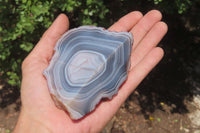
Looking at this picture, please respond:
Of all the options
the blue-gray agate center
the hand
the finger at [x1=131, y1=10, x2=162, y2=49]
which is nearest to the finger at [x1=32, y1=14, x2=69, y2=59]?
the hand

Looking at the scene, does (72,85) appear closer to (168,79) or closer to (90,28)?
(90,28)

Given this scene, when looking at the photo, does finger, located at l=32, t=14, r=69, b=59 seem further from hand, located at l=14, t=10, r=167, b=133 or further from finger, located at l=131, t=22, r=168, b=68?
finger, located at l=131, t=22, r=168, b=68

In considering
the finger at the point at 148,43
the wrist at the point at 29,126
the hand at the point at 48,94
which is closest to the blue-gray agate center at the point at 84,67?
the hand at the point at 48,94

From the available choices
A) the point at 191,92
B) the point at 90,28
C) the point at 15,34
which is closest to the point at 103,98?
the point at 90,28

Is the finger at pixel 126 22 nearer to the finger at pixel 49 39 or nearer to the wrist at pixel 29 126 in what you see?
the finger at pixel 49 39

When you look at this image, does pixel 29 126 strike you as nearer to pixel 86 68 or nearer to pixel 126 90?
pixel 86 68

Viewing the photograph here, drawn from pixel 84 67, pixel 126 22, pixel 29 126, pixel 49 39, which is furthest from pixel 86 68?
pixel 126 22

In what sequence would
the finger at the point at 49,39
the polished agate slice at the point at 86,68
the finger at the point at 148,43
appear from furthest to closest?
the finger at the point at 148,43 → the finger at the point at 49,39 → the polished agate slice at the point at 86,68
